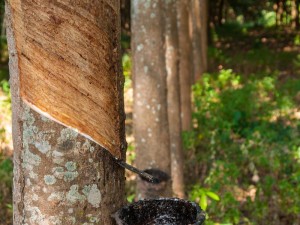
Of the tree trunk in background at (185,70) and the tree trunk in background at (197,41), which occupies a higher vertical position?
the tree trunk in background at (197,41)

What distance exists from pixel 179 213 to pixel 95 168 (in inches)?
17.1

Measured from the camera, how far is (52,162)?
5.89ft

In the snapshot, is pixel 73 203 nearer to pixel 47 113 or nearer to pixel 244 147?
pixel 47 113

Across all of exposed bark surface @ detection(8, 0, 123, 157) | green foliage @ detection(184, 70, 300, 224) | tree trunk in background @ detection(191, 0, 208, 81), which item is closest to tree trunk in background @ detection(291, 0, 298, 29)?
tree trunk in background @ detection(191, 0, 208, 81)

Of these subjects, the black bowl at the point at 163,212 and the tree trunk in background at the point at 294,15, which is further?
the tree trunk in background at the point at 294,15

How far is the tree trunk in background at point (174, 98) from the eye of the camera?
773 centimetres

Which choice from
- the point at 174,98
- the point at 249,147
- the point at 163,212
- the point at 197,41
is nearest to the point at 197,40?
the point at 197,41

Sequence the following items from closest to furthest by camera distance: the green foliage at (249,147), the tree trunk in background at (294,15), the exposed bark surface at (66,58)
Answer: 1. the exposed bark surface at (66,58)
2. the green foliage at (249,147)
3. the tree trunk in background at (294,15)

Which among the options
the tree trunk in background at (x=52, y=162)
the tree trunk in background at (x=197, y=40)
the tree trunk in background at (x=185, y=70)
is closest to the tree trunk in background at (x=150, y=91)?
the tree trunk in background at (x=52, y=162)

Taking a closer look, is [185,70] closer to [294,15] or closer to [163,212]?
[163,212]

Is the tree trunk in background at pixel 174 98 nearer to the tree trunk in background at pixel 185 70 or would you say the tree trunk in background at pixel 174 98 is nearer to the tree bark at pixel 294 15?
the tree trunk in background at pixel 185 70

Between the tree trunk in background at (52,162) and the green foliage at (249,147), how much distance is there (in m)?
2.66

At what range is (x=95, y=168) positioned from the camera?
1.85 metres

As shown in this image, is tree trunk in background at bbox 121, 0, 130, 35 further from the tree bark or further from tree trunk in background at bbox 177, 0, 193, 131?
tree trunk in background at bbox 177, 0, 193, 131
